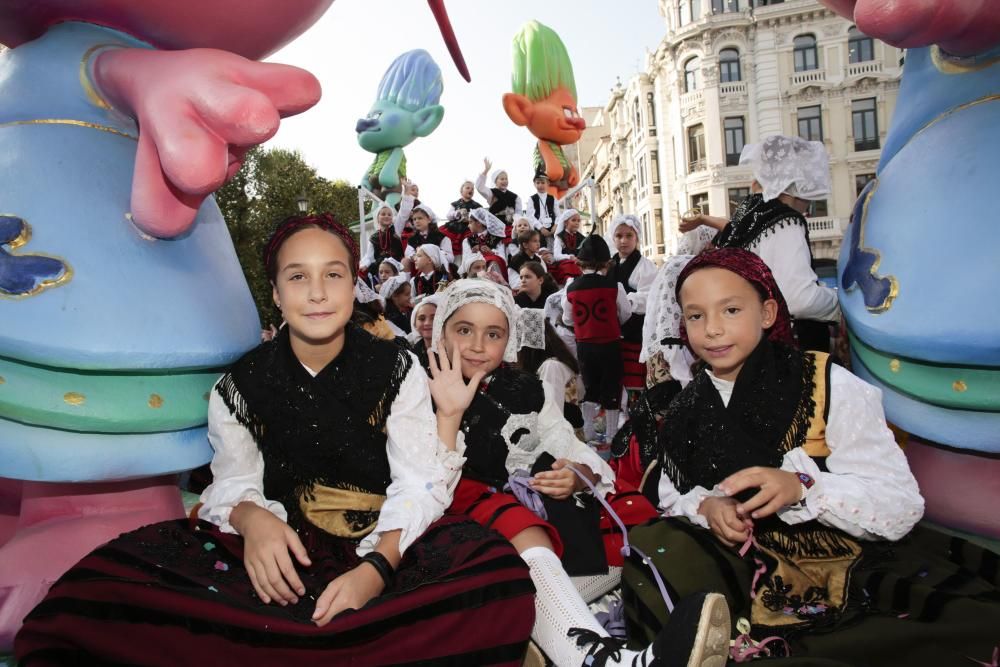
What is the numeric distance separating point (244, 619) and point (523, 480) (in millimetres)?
965

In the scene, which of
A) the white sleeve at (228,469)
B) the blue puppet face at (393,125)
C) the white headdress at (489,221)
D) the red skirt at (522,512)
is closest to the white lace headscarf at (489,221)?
the white headdress at (489,221)

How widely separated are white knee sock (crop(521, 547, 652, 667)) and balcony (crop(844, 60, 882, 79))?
23382 millimetres

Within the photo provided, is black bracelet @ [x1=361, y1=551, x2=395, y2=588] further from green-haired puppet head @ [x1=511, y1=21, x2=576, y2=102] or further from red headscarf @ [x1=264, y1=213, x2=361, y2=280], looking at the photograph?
green-haired puppet head @ [x1=511, y1=21, x2=576, y2=102]

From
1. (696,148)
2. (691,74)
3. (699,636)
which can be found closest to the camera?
(699,636)

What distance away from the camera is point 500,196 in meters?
10.2

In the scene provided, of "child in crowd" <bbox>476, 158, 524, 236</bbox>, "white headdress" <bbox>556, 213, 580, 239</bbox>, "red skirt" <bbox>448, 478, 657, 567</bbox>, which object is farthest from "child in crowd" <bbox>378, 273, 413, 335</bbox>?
"red skirt" <bbox>448, 478, 657, 567</bbox>

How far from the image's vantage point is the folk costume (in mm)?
1898

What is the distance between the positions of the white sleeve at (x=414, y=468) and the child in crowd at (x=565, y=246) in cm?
617

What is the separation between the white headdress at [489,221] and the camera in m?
9.17

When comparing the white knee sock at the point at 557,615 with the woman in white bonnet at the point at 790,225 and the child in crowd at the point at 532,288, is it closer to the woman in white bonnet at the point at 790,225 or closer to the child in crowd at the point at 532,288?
the woman in white bonnet at the point at 790,225

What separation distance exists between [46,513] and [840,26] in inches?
956

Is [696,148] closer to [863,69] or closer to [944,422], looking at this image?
[863,69]

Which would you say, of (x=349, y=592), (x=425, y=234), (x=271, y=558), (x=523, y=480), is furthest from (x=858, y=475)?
(x=425, y=234)

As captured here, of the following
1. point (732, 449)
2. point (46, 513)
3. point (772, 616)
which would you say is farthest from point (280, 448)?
point (772, 616)
